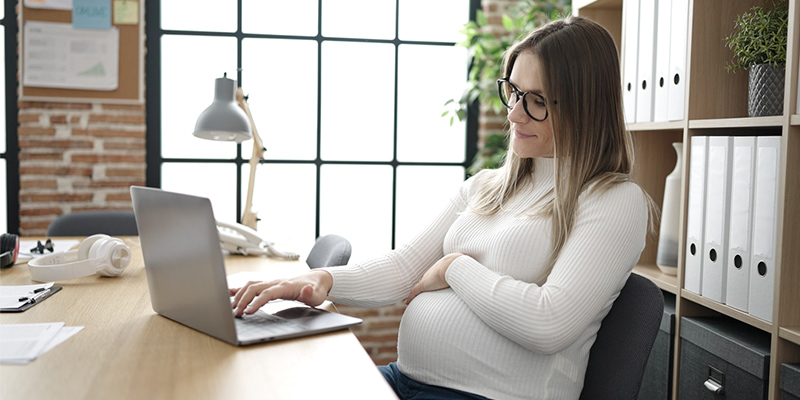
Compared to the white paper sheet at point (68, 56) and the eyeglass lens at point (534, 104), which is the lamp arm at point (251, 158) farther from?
the eyeglass lens at point (534, 104)

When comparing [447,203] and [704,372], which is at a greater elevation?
[447,203]

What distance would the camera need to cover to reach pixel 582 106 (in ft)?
4.59

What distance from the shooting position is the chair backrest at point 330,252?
1700 millimetres

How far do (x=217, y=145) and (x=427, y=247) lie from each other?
1940mm

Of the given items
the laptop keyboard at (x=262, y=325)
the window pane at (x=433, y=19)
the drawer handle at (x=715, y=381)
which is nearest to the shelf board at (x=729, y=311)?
the drawer handle at (x=715, y=381)

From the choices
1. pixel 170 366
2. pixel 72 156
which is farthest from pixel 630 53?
pixel 72 156

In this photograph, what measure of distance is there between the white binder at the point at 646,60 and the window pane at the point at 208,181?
1.97 m

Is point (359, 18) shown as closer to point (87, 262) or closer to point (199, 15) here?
point (199, 15)

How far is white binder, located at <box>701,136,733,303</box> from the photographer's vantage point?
5.83ft

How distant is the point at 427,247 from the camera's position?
165 centimetres

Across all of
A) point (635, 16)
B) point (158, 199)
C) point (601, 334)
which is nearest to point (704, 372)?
point (601, 334)

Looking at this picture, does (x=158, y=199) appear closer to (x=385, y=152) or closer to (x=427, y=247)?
(x=427, y=247)

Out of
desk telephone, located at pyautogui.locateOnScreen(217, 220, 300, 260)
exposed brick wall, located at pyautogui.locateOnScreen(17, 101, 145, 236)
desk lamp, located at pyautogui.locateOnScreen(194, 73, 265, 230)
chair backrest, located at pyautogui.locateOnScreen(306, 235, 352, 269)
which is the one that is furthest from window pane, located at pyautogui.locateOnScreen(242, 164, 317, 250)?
chair backrest, located at pyautogui.locateOnScreen(306, 235, 352, 269)

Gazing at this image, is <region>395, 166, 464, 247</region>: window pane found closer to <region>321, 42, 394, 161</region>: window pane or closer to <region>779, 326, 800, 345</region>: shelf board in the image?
<region>321, 42, 394, 161</region>: window pane
